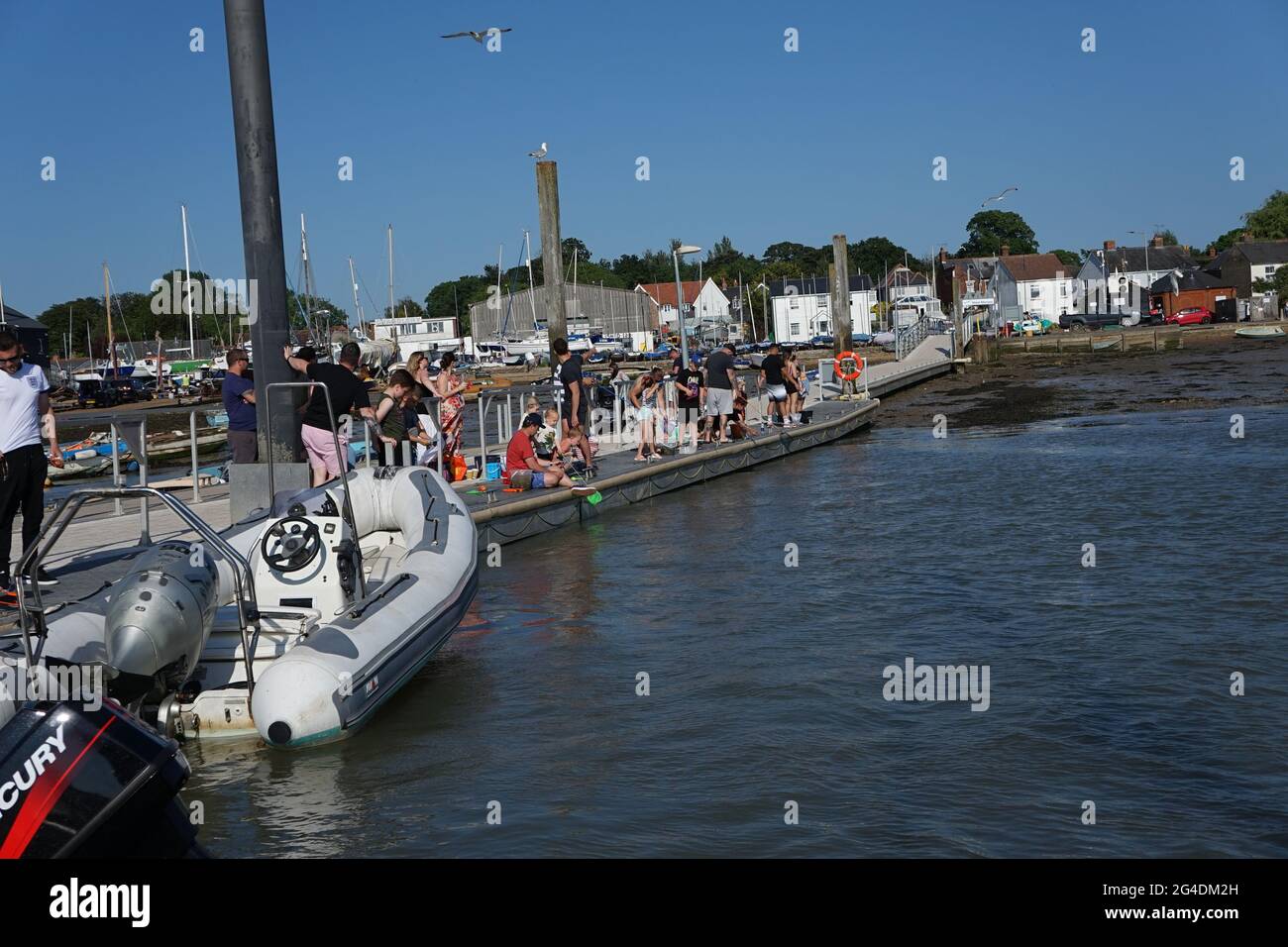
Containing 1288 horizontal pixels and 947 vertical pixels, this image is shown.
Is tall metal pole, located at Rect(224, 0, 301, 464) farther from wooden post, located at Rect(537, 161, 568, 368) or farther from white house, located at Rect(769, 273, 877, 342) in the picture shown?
white house, located at Rect(769, 273, 877, 342)

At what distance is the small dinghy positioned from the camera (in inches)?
2541

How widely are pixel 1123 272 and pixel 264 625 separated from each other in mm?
113443

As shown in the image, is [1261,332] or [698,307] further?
[698,307]

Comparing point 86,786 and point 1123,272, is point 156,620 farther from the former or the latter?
point 1123,272

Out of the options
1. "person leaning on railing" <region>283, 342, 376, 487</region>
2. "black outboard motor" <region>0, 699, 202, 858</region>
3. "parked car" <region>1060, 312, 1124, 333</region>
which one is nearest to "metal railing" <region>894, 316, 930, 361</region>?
"parked car" <region>1060, 312, 1124, 333</region>

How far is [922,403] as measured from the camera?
122 ft

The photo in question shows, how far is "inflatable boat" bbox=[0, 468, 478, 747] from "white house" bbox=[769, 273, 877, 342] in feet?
313

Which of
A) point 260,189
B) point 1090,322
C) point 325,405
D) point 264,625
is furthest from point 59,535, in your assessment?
point 1090,322

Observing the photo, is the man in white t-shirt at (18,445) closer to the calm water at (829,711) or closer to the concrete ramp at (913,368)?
the calm water at (829,711)

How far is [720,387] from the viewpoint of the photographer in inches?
831
